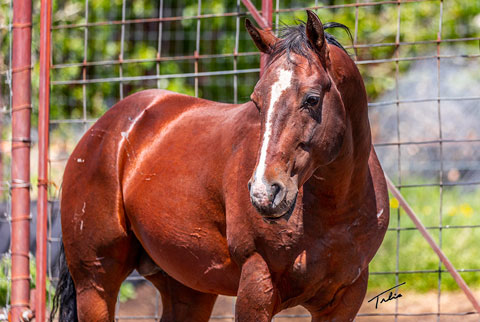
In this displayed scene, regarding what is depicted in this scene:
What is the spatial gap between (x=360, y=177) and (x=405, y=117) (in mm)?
8357

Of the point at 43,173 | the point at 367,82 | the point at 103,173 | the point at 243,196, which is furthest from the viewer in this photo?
the point at 367,82

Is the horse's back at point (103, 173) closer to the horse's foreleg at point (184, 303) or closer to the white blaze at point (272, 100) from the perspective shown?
the horse's foreleg at point (184, 303)

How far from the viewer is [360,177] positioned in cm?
286

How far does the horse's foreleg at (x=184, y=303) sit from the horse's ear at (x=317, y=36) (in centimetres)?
173

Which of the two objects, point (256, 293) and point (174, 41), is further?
point (174, 41)

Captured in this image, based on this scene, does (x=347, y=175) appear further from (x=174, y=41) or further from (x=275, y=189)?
(x=174, y=41)

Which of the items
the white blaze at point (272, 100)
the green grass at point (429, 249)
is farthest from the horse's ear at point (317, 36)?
the green grass at point (429, 249)

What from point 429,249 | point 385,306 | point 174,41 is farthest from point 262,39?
point 174,41

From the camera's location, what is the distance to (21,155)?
433cm

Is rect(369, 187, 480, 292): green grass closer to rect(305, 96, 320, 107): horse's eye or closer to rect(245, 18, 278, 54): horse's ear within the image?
rect(245, 18, 278, 54): horse's ear

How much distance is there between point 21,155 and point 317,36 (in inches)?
94.0

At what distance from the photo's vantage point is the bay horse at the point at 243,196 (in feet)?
8.21

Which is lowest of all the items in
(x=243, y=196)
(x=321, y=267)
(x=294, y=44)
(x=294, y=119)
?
(x=321, y=267)

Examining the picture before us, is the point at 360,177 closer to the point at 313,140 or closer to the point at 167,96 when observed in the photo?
the point at 313,140
